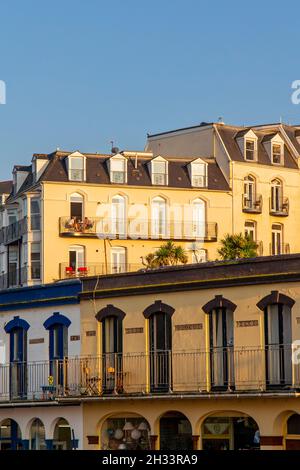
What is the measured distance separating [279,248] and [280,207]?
3217 millimetres

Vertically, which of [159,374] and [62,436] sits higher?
[159,374]

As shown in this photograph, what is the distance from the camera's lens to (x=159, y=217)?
77.5 metres

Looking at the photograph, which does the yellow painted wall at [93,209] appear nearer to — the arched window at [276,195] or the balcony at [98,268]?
the balcony at [98,268]

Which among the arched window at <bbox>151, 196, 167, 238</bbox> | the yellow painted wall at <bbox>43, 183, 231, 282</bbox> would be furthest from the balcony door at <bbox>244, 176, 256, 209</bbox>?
the arched window at <bbox>151, 196, 167, 238</bbox>

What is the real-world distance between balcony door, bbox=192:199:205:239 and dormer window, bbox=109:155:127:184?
5775 mm

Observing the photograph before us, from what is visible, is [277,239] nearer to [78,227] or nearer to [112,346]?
[78,227]

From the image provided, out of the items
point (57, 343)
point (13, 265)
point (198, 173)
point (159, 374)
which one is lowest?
point (159, 374)

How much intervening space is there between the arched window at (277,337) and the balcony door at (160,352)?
12.7 ft

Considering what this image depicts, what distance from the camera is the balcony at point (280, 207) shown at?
80.2 m

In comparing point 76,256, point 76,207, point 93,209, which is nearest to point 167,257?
point 93,209

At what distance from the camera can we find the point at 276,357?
31.3 metres

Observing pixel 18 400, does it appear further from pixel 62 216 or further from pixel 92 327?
pixel 62 216

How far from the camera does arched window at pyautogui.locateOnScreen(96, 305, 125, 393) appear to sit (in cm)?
3544

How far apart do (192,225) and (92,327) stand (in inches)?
1647
